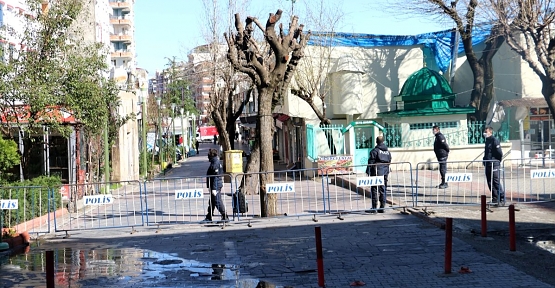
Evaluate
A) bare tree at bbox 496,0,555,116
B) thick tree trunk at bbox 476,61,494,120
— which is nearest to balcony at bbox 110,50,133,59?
thick tree trunk at bbox 476,61,494,120

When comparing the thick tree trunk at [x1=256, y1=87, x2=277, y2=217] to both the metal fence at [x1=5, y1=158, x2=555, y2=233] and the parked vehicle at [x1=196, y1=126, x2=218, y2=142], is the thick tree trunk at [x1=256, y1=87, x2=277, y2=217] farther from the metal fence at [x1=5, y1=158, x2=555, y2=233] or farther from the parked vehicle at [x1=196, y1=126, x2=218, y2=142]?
the parked vehicle at [x1=196, y1=126, x2=218, y2=142]

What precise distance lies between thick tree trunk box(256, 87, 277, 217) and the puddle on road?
3.97 m

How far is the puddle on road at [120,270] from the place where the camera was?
10305mm

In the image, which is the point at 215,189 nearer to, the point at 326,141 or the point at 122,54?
the point at 326,141

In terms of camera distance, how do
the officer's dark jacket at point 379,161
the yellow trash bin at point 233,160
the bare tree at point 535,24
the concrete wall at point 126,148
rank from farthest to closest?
the concrete wall at point 126,148 < the yellow trash bin at point 233,160 < the bare tree at point 535,24 < the officer's dark jacket at point 379,161

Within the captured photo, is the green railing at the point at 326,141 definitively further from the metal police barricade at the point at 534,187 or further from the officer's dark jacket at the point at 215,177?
the officer's dark jacket at the point at 215,177

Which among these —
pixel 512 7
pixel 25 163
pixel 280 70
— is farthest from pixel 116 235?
pixel 512 7

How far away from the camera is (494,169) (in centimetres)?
1672

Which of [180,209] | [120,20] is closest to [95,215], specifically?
[180,209]

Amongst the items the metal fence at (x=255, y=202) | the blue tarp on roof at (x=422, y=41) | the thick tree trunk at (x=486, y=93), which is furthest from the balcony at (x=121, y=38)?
the metal fence at (x=255, y=202)

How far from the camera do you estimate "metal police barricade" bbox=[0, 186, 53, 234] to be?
52.6 ft

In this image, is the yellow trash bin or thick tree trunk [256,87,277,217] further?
the yellow trash bin

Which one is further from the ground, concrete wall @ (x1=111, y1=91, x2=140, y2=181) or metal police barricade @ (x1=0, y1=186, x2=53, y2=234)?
concrete wall @ (x1=111, y1=91, x2=140, y2=181)

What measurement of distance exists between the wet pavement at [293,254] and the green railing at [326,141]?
13889 mm
